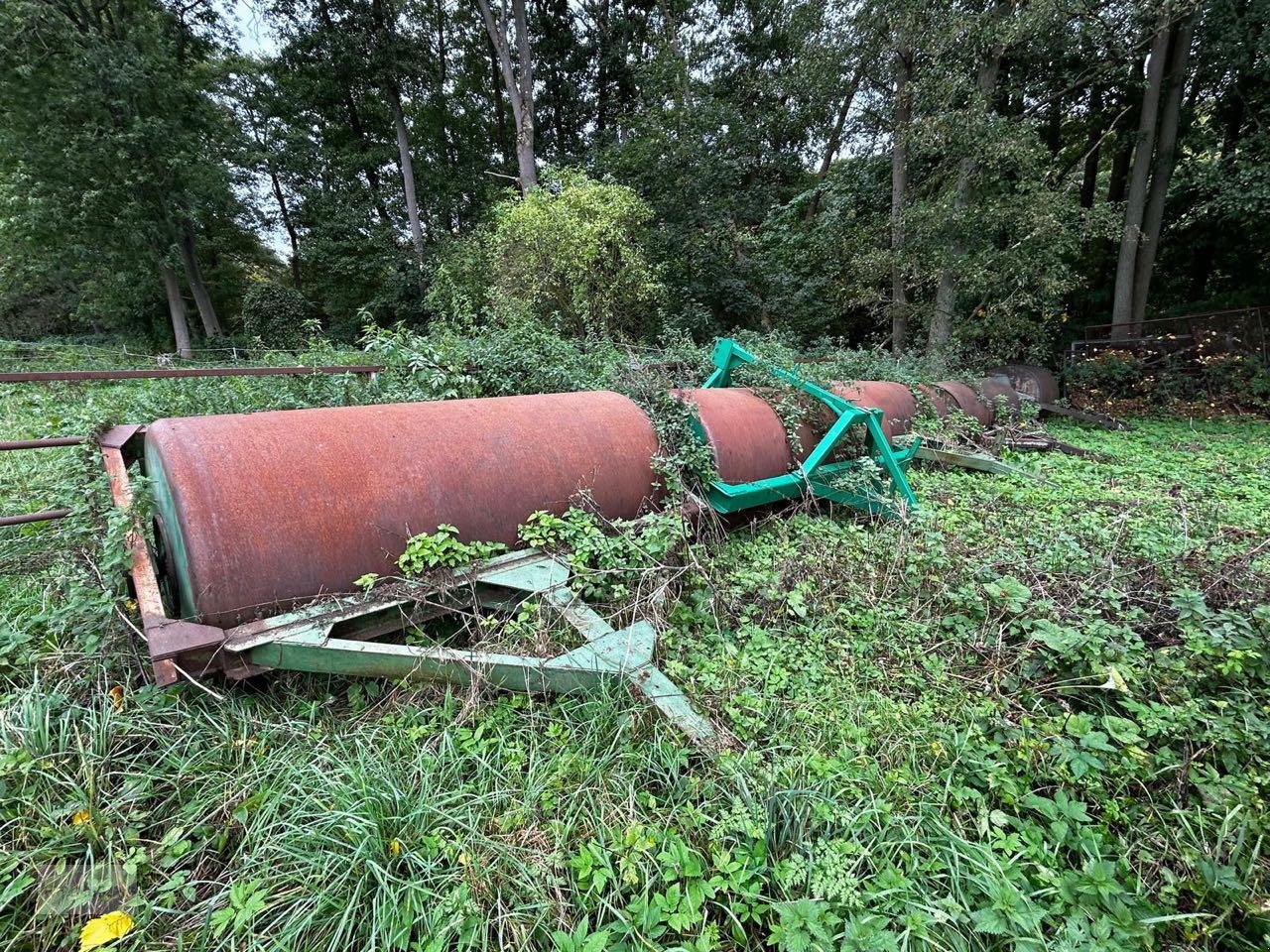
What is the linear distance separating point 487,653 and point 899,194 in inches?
466

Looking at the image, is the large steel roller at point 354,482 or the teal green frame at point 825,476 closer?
the large steel roller at point 354,482

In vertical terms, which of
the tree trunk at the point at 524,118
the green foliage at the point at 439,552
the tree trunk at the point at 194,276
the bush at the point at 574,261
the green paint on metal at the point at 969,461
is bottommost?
the green paint on metal at the point at 969,461

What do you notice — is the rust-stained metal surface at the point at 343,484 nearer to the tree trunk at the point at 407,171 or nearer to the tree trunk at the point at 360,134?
the tree trunk at the point at 407,171

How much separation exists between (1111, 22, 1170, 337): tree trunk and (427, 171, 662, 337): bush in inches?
373

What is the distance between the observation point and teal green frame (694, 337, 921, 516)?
3.08 m

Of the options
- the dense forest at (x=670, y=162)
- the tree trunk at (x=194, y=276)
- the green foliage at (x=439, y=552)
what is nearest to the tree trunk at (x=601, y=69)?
→ the dense forest at (x=670, y=162)

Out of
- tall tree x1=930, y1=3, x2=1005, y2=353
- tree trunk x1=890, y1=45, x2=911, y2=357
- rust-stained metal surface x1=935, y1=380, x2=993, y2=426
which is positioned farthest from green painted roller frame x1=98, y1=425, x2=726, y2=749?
tree trunk x1=890, y1=45, x2=911, y2=357

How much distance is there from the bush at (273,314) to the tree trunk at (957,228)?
62.9ft

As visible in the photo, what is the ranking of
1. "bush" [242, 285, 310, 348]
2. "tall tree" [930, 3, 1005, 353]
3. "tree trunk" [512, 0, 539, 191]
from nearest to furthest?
"tall tree" [930, 3, 1005, 353] < "tree trunk" [512, 0, 539, 191] < "bush" [242, 285, 310, 348]

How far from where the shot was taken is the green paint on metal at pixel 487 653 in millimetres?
1637

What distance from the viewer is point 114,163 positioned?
14.5 metres

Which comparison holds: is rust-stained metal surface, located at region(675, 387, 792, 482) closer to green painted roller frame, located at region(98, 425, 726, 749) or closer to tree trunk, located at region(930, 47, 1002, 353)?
green painted roller frame, located at region(98, 425, 726, 749)

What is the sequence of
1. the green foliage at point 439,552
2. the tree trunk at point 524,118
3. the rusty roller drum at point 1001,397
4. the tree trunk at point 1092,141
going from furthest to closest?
the tree trunk at point 524,118 → the tree trunk at point 1092,141 → the rusty roller drum at point 1001,397 → the green foliage at point 439,552

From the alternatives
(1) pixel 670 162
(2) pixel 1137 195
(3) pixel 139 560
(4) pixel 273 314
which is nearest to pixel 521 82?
(1) pixel 670 162
